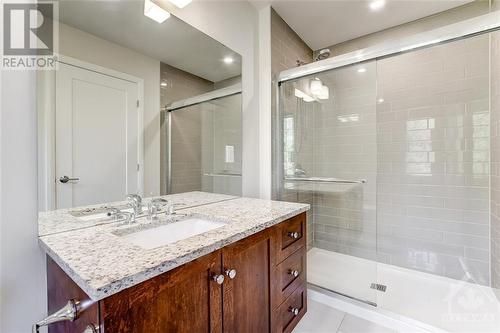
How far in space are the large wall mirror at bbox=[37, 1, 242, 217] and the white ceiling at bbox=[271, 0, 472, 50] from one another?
0.84m

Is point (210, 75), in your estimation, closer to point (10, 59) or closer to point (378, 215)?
point (10, 59)

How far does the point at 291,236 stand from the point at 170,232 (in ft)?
2.33

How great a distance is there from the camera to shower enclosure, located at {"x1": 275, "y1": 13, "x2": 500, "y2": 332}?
185cm

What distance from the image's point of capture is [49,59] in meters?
0.99

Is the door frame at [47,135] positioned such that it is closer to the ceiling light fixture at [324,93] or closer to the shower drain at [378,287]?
the ceiling light fixture at [324,93]

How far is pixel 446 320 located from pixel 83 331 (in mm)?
2055

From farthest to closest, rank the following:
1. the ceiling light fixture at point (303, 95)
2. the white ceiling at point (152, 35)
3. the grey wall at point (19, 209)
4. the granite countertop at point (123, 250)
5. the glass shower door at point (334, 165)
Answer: the ceiling light fixture at point (303, 95) → the glass shower door at point (334, 165) → the white ceiling at point (152, 35) → the grey wall at point (19, 209) → the granite countertop at point (123, 250)

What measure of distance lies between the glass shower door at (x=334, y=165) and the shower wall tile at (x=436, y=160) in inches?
6.5

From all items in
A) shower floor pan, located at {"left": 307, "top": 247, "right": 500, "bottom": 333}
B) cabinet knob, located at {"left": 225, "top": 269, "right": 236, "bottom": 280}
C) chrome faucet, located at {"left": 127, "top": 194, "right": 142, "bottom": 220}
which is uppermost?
chrome faucet, located at {"left": 127, "top": 194, "right": 142, "bottom": 220}

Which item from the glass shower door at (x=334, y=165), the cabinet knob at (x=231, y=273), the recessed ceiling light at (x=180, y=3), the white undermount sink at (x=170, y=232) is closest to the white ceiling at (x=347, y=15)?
the glass shower door at (x=334, y=165)

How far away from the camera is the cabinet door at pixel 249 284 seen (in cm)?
100

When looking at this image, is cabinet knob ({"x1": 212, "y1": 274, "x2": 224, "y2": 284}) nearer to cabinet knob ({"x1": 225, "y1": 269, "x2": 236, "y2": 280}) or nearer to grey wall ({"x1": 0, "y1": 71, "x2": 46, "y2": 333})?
cabinet knob ({"x1": 225, "y1": 269, "x2": 236, "y2": 280})

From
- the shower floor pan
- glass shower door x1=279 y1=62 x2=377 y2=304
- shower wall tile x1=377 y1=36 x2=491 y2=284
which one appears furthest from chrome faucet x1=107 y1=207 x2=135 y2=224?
shower wall tile x1=377 y1=36 x2=491 y2=284

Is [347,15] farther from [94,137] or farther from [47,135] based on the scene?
[47,135]
